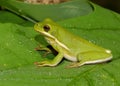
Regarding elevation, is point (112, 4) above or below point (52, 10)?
below

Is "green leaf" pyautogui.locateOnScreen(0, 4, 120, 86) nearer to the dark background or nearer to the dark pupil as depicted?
the dark pupil

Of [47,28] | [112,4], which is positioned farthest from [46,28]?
[112,4]

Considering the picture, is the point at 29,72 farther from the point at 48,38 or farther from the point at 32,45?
the point at 48,38

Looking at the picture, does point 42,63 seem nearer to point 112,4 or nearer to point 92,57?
point 92,57

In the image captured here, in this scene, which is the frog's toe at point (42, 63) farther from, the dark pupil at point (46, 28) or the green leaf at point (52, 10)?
the green leaf at point (52, 10)

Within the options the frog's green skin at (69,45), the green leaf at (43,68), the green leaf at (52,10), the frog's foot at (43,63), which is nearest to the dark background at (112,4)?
the green leaf at (52,10)
